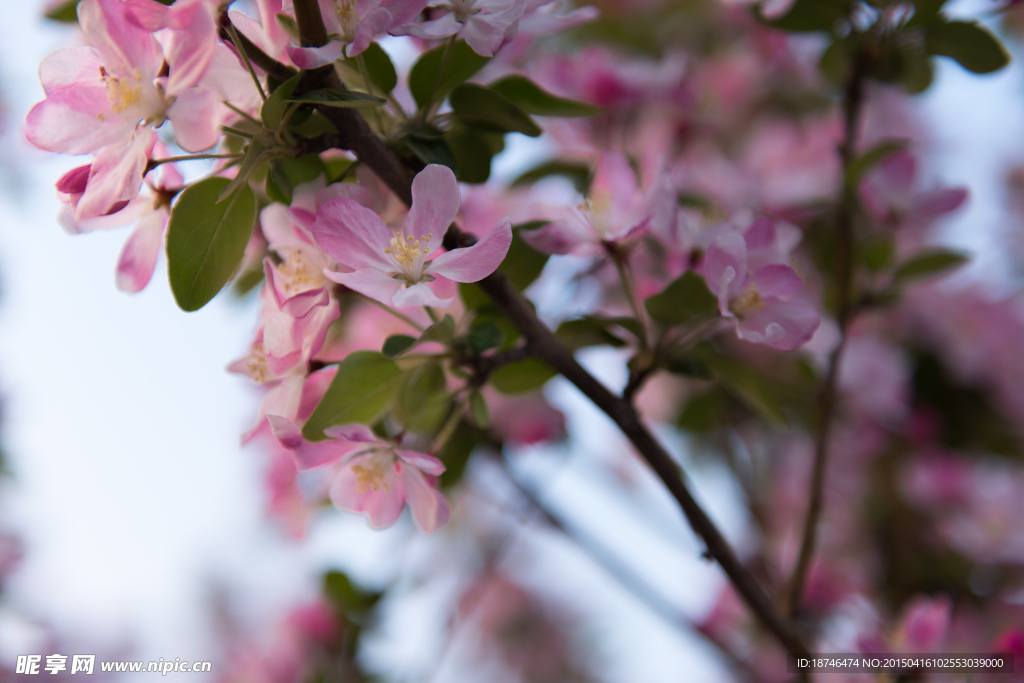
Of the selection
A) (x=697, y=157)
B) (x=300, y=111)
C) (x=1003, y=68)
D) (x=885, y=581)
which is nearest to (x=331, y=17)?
(x=300, y=111)

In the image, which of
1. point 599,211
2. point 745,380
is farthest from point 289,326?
point 745,380

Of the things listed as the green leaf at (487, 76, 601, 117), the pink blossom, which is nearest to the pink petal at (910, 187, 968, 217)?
the pink blossom

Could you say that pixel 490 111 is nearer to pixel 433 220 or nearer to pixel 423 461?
pixel 433 220

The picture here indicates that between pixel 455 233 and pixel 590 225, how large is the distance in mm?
152

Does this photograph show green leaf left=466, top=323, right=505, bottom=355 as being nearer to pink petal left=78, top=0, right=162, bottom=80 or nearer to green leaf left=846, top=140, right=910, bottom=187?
pink petal left=78, top=0, right=162, bottom=80

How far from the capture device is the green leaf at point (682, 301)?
52 centimetres

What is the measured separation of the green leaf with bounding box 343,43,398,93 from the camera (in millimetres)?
491

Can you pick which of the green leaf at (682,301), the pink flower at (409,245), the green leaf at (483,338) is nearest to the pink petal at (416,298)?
the pink flower at (409,245)

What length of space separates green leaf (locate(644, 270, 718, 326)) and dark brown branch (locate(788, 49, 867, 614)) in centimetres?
36

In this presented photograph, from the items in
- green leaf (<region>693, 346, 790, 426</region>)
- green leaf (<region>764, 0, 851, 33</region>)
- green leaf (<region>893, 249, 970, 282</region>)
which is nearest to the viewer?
green leaf (<region>693, 346, 790, 426</region>)

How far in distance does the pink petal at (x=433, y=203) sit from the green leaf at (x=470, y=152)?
0.13 m

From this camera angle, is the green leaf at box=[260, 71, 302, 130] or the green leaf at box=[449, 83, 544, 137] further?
the green leaf at box=[449, 83, 544, 137]

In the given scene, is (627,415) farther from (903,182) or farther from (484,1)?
(903,182)

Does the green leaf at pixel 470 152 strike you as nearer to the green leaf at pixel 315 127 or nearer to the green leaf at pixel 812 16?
the green leaf at pixel 315 127
